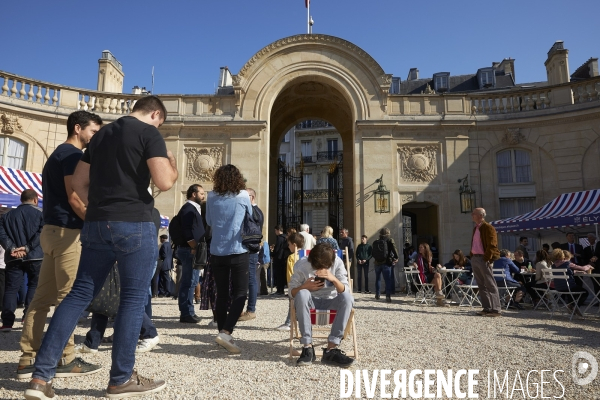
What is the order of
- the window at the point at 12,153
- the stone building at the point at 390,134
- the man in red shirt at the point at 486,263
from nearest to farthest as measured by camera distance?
the man in red shirt at the point at 486,263, the window at the point at 12,153, the stone building at the point at 390,134

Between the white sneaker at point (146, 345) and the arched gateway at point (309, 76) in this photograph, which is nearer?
the white sneaker at point (146, 345)

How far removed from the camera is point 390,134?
52.6ft

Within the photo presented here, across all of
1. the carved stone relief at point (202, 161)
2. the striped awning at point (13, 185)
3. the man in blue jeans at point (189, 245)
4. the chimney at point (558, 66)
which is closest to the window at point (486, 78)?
the chimney at point (558, 66)

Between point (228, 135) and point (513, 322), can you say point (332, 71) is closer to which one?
point (228, 135)

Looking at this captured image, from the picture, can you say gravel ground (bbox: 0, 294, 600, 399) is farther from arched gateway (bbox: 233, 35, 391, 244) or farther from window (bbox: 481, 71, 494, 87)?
window (bbox: 481, 71, 494, 87)

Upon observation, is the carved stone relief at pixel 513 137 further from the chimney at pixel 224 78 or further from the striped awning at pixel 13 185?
the chimney at pixel 224 78

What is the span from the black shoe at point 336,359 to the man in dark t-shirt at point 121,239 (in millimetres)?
1718

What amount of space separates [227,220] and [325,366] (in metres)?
1.83

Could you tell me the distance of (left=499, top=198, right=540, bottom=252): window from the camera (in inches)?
615

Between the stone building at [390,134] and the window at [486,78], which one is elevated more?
the window at [486,78]

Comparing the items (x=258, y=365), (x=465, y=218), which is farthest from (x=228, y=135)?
(x=258, y=365)

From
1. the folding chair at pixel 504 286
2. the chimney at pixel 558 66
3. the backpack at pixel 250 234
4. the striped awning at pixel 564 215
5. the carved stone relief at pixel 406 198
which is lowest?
the folding chair at pixel 504 286

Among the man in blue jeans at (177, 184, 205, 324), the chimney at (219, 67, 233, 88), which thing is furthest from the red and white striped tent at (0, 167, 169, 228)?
the chimney at (219, 67, 233, 88)

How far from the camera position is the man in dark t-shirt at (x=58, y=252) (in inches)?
136
